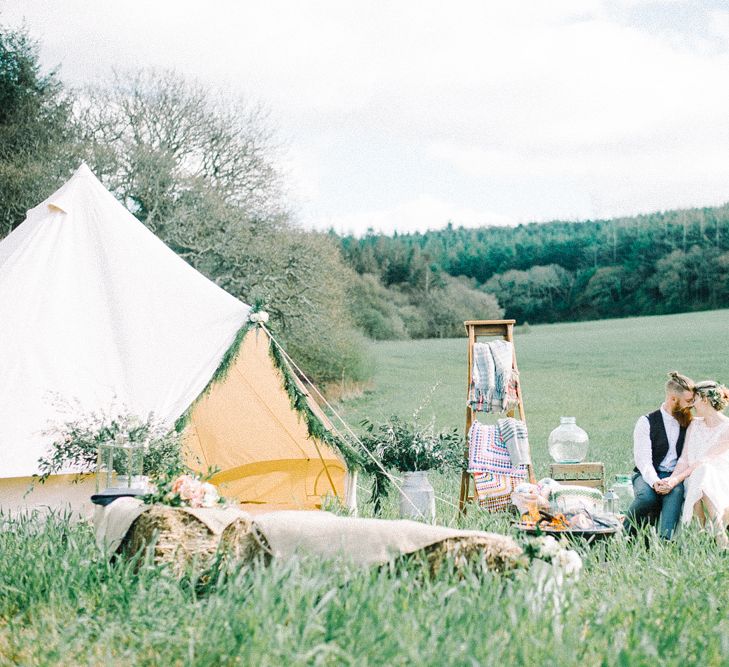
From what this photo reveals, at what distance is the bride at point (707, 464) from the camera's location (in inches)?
173

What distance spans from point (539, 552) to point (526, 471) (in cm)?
263

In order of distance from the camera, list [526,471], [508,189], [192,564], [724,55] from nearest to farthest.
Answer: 1. [192,564]
2. [526,471]
3. [724,55]
4. [508,189]

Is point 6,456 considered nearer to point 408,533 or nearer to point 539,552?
point 408,533

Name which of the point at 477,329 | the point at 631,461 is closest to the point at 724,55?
the point at 631,461

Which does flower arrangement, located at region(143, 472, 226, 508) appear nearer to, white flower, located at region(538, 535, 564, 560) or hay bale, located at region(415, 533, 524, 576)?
hay bale, located at region(415, 533, 524, 576)

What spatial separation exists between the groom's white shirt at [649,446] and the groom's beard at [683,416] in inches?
0.8

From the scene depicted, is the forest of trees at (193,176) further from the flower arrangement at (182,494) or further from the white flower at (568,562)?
the white flower at (568,562)

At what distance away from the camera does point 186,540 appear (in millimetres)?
3047

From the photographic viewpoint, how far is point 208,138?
16141mm

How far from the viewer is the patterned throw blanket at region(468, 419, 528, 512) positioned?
5227 mm

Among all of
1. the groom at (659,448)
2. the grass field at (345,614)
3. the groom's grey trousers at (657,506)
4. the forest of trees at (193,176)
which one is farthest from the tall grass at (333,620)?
the forest of trees at (193,176)

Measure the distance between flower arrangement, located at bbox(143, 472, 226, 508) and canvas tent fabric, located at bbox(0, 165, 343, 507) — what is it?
4.94 ft

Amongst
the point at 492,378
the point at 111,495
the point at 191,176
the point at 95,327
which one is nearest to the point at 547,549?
the point at 111,495

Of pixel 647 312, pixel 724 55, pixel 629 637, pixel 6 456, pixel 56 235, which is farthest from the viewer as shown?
pixel 647 312
